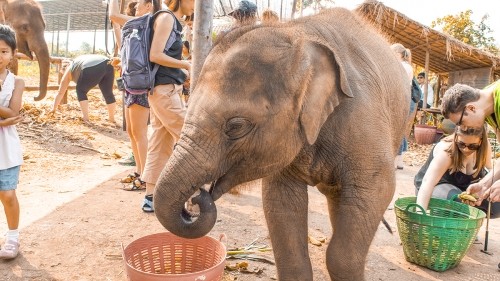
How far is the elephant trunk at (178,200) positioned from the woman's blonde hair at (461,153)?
2612 millimetres

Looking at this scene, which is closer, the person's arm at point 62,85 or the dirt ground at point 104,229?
the dirt ground at point 104,229

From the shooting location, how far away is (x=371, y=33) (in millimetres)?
2977

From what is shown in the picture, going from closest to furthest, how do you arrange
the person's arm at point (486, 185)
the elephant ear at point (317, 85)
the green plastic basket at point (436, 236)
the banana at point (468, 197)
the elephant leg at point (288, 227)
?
1. the elephant ear at point (317, 85)
2. the elephant leg at point (288, 227)
3. the green plastic basket at point (436, 236)
4. the person's arm at point (486, 185)
5. the banana at point (468, 197)

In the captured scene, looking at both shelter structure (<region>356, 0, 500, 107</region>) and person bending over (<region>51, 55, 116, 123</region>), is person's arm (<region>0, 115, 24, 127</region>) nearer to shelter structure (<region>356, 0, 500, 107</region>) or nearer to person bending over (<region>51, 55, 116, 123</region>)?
Answer: person bending over (<region>51, 55, 116, 123</region>)

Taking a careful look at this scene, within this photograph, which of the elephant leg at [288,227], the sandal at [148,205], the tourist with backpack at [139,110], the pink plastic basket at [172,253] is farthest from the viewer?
the sandal at [148,205]

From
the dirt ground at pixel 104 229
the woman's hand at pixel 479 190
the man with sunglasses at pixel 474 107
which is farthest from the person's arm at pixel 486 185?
the dirt ground at pixel 104 229

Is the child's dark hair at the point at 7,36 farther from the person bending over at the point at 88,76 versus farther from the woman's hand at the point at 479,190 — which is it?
the person bending over at the point at 88,76

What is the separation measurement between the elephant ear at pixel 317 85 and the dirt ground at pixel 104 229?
59 cm

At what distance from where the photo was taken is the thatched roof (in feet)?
34.7

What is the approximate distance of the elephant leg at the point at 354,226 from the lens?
2312 millimetres

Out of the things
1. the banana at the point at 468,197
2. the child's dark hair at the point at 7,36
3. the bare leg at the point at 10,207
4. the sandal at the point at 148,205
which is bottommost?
the sandal at the point at 148,205

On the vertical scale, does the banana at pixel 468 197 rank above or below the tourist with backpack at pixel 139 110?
below

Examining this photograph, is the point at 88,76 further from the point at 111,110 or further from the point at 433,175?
the point at 433,175

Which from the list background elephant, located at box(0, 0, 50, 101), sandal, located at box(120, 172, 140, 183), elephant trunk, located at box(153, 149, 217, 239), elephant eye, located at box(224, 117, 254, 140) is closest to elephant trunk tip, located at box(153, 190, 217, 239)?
elephant trunk, located at box(153, 149, 217, 239)
